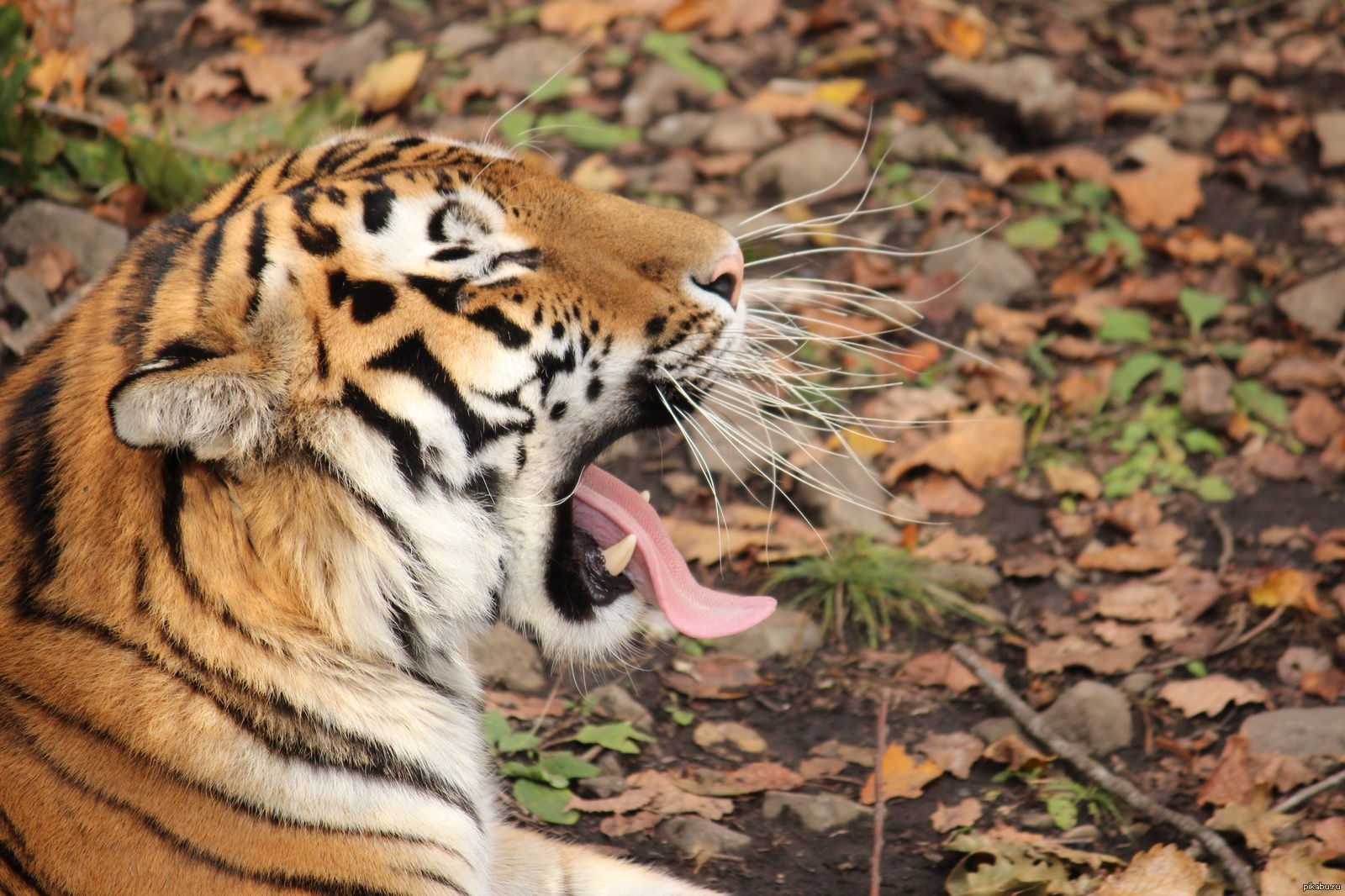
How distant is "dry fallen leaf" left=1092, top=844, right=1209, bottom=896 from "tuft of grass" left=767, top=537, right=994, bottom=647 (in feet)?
2.64

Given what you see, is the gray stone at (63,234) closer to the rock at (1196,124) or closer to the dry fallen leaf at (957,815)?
the dry fallen leaf at (957,815)

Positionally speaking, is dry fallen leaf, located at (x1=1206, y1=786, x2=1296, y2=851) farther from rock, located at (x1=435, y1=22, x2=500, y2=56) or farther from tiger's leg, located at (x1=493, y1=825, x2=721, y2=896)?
rock, located at (x1=435, y1=22, x2=500, y2=56)

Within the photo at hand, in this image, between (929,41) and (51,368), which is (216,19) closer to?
(929,41)

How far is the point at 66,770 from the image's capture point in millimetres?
1549

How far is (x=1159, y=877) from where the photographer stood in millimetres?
2125

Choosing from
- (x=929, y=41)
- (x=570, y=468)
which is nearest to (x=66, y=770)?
(x=570, y=468)

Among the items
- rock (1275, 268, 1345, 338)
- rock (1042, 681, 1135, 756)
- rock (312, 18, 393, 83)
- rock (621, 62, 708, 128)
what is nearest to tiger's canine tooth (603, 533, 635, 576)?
rock (1042, 681, 1135, 756)

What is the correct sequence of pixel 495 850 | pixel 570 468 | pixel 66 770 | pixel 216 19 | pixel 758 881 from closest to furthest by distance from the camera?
pixel 66 770 < pixel 570 468 < pixel 495 850 < pixel 758 881 < pixel 216 19

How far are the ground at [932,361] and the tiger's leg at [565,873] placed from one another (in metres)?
0.13

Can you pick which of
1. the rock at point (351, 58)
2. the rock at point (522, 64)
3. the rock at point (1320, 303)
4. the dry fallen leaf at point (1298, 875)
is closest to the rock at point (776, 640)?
the dry fallen leaf at point (1298, 875)

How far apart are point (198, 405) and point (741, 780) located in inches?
58.8

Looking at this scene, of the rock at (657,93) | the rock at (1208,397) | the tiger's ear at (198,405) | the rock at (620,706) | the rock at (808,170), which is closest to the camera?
the tiger's ear at (198,405)

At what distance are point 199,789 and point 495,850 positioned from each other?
69 cm

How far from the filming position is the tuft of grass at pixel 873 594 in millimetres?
2912
